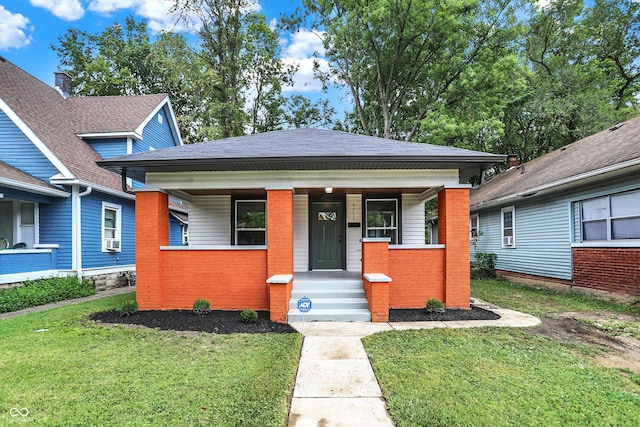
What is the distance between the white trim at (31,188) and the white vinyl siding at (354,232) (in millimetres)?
7979

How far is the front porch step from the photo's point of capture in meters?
6.38

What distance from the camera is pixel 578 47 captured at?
2000 cm

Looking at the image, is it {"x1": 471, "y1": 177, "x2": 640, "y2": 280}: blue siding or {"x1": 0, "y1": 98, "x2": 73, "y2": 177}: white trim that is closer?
{"x1": 471, "y1": 177, "x2": 640, "y2": 280}: blue siding

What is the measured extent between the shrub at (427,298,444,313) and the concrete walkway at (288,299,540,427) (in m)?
0.60

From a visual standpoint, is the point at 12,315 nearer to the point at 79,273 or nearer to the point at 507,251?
the point at 79,273

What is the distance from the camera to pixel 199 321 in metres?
6.21

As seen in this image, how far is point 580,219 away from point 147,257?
35.5 ft

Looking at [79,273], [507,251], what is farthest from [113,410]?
[507,251]

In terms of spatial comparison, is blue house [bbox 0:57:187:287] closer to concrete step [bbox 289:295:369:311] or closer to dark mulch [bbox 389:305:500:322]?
concrete step [bbox 289:295:369:311]

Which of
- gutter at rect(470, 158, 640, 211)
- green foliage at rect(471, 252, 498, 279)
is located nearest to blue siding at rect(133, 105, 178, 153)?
gutter at rect(470, 158, 640, 211)

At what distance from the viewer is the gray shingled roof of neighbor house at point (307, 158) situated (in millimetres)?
6473

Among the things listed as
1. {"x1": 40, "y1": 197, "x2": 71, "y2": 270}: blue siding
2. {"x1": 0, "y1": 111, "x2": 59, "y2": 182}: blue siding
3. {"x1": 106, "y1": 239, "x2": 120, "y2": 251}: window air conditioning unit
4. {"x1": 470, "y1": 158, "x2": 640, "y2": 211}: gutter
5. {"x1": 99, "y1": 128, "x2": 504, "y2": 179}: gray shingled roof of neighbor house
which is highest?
{"x1": 0, "y1": 111, "x2": 59, "y2": 182}: blue siding

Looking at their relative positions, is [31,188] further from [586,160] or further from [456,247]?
[586,160]

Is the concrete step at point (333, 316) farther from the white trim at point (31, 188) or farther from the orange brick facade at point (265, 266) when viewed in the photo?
the white trim at point (31, 188)
